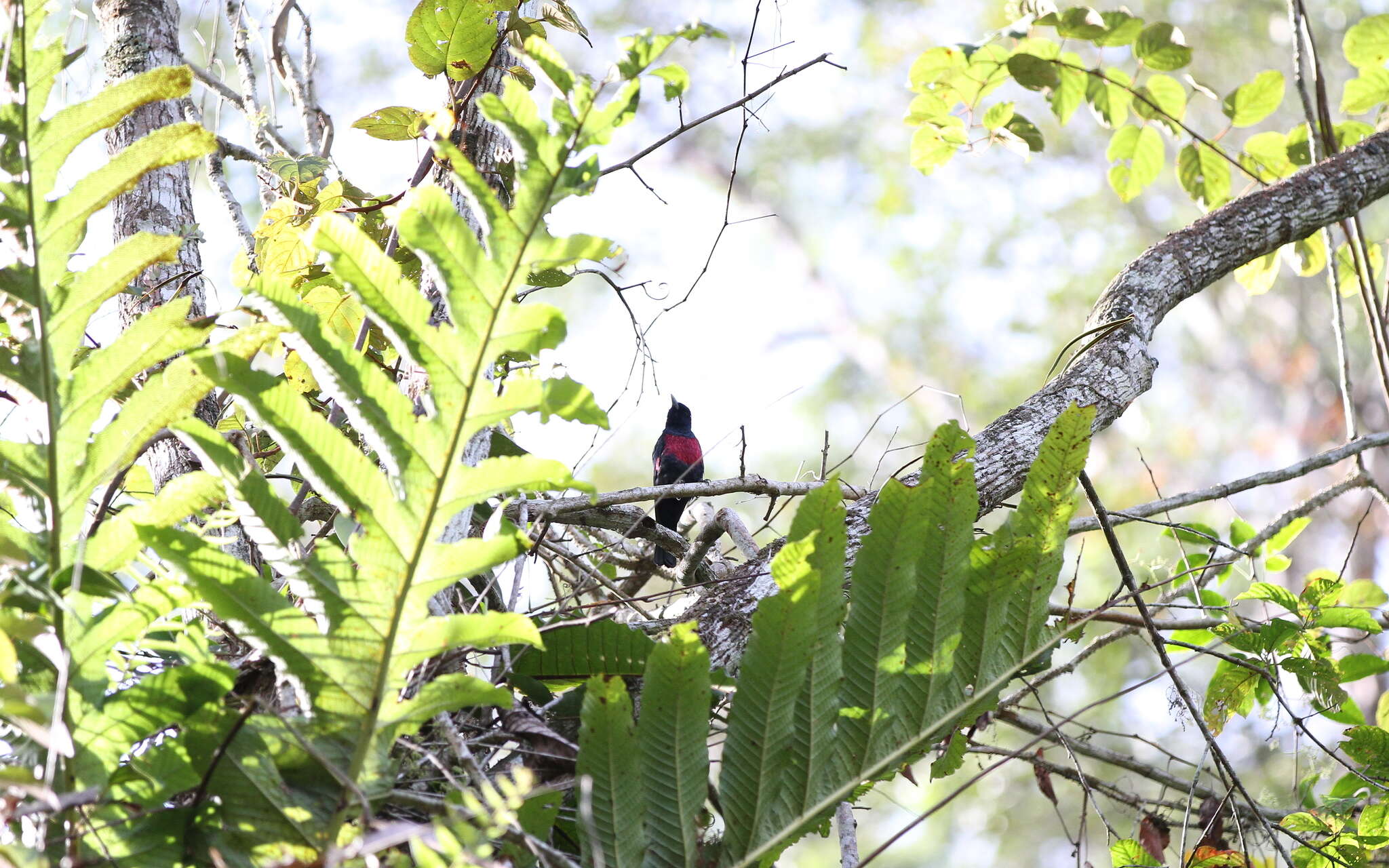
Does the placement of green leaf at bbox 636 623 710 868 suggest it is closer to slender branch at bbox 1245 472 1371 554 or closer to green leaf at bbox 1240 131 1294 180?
slender branch at bbox 1245 472 1371 554

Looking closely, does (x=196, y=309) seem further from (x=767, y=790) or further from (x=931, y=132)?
(x=931, y=132)

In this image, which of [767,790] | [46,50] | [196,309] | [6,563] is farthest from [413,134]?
[767,790]

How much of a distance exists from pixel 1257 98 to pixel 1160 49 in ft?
1.20

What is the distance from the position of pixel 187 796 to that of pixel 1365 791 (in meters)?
2.22

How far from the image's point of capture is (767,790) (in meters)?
1.27

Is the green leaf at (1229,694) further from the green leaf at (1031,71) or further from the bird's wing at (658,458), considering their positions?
the bird's wing at (658,458)

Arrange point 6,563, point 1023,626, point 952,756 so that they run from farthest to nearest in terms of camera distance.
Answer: point 952,756 → point 1023,626 → point 6,563

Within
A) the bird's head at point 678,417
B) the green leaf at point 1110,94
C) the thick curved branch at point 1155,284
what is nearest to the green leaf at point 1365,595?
the thick curved branch at point 1155,284

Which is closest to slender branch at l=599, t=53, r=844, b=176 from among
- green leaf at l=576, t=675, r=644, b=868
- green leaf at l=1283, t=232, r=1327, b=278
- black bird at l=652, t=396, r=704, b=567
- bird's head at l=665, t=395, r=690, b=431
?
green leaf at l=576, t=675, r=644, b=868

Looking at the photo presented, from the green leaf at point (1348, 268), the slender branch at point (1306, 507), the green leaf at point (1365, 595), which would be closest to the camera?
the green leaf at point (1365, 595)

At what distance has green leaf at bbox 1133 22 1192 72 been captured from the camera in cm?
296

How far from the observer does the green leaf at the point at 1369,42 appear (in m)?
2.98

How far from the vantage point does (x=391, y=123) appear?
204cm

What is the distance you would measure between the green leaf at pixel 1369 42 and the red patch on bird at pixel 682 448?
3.67 metres
